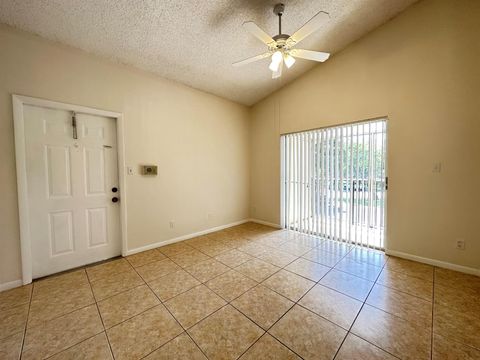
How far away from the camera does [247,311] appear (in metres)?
1.83

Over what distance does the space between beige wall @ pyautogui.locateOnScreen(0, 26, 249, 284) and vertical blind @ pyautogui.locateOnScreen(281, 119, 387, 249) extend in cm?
128

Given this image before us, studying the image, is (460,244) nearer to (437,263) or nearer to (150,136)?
(437,263)

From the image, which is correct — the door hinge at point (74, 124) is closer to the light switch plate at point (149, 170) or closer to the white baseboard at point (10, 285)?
the light switch plate at point (149, 170)

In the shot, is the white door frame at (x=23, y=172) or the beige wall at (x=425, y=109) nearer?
the white door frame at (x=23, y=172)

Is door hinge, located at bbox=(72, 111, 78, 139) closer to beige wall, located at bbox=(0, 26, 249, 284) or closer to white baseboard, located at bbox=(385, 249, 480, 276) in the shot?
beige wall, located at bbox=(0, 26, 249, 284)

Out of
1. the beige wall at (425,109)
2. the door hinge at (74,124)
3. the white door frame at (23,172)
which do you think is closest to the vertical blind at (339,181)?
the beige wall at (425,109)

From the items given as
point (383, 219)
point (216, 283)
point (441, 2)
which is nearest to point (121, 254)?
point (216, 283)

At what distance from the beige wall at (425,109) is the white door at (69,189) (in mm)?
3734

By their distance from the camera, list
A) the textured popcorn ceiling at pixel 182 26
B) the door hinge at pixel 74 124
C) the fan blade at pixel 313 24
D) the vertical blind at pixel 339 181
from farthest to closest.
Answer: the vertical blind at pixel 339 181 < the door hinge at pixel 74 124 < the textured popcorn ceiling at pixel 182 26 < the fan blade at pixel 313 24

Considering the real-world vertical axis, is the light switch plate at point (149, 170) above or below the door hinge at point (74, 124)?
below

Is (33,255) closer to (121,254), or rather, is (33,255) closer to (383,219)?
(121,254)

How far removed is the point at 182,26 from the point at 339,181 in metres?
3.25

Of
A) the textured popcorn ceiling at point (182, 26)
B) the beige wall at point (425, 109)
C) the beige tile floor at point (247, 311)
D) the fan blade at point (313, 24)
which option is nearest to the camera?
the beige tile floor at point (247, 311)

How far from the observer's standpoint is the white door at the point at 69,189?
7.85 ft
